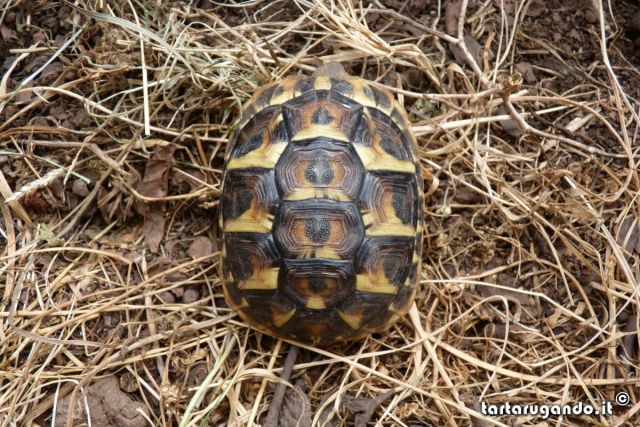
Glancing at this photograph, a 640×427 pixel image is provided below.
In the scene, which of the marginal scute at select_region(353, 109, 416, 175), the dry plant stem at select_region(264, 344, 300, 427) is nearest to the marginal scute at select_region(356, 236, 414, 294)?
the marginal scute at select_region(353, 109, 416, 175)

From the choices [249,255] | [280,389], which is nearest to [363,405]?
[280,389]

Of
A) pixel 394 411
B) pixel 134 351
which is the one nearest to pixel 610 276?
pixel 394 411

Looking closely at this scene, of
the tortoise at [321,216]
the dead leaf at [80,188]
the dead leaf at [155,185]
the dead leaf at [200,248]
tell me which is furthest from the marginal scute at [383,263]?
the dead leaf at [80,188]

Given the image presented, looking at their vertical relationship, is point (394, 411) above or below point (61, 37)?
below

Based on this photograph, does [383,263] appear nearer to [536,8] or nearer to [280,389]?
[280,389]

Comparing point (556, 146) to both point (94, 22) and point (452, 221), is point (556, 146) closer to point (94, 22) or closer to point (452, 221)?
point (452, 221)

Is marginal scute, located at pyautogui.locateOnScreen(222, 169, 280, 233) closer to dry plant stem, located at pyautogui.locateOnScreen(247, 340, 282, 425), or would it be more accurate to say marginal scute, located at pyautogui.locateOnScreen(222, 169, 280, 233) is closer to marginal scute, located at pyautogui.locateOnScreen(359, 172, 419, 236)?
marginal scute, located at pyautogui.locateOnScreen(359, 172, 419, 236)
